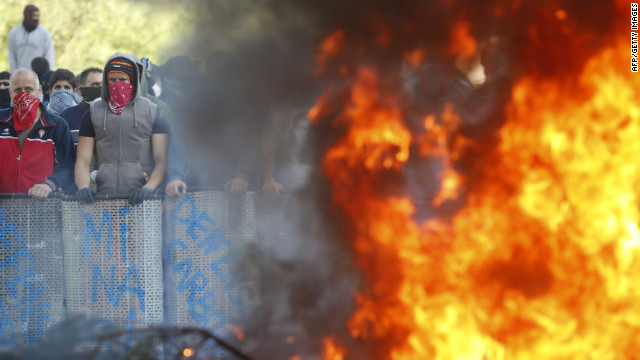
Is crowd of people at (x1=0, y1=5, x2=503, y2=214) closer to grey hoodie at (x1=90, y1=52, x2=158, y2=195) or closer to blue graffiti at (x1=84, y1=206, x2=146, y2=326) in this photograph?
grey hoodie at (x1=90, y1=52, x2=158, y2=195)

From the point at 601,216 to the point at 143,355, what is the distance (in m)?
3.84

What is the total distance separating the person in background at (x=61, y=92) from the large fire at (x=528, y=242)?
14.6ft

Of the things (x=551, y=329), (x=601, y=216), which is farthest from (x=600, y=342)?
(x=601, y=216)

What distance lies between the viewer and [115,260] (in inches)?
284

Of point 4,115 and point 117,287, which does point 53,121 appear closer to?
point 4,115

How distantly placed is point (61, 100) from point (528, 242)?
606cm

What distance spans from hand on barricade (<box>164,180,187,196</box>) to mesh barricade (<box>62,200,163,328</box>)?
144 mm

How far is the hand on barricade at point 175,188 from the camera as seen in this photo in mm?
7277

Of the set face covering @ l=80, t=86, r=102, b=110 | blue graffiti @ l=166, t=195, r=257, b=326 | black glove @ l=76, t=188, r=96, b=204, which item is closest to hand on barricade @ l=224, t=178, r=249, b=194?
blue graffiti @ l=166, t=195, r=257, b=326

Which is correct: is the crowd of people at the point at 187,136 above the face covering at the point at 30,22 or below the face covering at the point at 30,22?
below

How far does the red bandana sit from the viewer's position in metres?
8.05

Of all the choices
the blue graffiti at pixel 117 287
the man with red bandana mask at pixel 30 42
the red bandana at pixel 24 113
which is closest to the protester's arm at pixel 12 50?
the man with red bandana mask at pixel 30 42

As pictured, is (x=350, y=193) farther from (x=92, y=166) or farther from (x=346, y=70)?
(x=92, y=166)

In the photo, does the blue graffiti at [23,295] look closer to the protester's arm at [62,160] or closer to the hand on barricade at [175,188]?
the protester's arm at [62,160]
